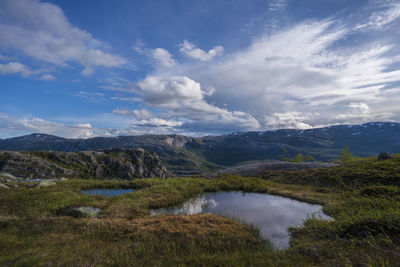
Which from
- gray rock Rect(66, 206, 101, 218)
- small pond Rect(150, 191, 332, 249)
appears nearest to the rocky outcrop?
gray rock Rect(66, 206, 101, 218)

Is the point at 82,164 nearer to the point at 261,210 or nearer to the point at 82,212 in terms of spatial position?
the point at 82,212

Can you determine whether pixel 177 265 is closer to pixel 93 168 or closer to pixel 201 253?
pixel 201 253

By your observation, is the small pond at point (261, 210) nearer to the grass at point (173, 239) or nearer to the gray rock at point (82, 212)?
the grass at point (173, 239)

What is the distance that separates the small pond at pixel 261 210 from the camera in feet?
42.0

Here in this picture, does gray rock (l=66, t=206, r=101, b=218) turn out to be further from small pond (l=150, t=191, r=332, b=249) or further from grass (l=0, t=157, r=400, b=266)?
small pond (l=150, t=191, r=332, b=249)

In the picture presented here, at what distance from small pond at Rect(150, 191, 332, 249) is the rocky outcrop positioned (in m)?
91.8

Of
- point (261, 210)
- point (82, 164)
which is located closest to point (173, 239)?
point (261, 210)

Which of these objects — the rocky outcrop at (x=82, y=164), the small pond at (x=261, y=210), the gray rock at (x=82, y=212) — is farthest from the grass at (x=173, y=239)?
the rocky outcrop at (x=82, y=164)

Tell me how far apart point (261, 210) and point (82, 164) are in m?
162

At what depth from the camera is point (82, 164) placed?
14188 cm

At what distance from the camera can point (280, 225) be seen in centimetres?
1338

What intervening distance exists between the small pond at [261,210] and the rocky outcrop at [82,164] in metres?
91.8

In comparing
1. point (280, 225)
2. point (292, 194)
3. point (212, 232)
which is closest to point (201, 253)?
point (212, 232)

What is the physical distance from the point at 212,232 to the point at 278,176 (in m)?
33.4
